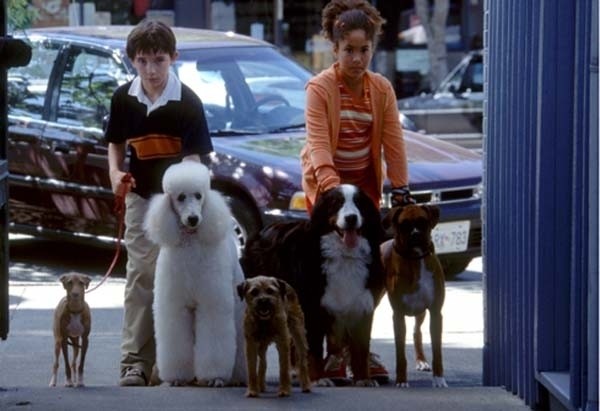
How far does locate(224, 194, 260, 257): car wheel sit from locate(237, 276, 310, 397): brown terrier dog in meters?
4.37

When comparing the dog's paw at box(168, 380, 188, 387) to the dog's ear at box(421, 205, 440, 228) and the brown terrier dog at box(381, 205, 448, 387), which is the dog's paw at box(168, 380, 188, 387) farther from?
the dog's ear at box(421, 205, 440, 228)

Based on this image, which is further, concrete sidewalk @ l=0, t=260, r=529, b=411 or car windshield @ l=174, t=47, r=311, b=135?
car windshield @ l=174, t=47, r=311, b=135

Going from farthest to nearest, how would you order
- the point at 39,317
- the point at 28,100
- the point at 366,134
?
1. the point at 28,100
2. the point at 39,317
3. the point at 366,134

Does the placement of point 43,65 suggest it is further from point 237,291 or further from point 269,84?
point 237,291

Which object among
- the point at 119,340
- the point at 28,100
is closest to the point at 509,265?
the point at 119,340

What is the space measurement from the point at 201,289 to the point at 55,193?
5.35m

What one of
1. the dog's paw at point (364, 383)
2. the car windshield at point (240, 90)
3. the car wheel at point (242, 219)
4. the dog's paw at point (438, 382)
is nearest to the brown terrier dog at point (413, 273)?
the dog's paw at point (438, 382)

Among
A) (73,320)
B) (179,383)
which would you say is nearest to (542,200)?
(179,383)

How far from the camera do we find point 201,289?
7.20 meters

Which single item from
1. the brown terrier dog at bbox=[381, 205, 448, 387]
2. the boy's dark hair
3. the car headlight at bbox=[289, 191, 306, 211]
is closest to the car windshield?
the car headlight at bbox=[289, 191, 306, 211]

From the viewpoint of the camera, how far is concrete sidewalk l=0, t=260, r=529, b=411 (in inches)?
260

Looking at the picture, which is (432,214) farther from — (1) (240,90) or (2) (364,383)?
(1) (240,90)

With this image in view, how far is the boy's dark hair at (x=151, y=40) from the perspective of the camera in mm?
7457

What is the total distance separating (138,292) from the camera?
7.75 metres
